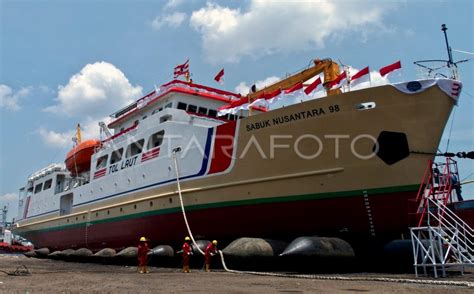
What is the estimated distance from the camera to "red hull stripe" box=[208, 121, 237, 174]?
13.8 m

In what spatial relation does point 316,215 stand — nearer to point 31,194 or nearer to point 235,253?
point 235,253

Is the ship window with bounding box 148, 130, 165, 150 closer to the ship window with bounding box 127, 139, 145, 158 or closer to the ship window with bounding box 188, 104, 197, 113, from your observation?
the ship window with bounding box 127, 139, 145, 158

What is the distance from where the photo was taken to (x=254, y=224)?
13188mm

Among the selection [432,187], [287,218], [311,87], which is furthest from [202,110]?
[432,187]

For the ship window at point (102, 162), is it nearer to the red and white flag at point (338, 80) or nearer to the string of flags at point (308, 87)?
the string of flags at point (308, 87)

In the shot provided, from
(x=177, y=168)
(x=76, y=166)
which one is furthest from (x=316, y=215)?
(x=76, y=166)

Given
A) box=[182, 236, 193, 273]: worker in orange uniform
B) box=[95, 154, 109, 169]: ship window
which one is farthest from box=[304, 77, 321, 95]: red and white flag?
box=[95, 154, 109, 169]: ship window

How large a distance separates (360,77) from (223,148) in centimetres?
467

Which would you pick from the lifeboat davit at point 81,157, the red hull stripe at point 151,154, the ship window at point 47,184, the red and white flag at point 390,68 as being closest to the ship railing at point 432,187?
the red and white flag at point 390,68

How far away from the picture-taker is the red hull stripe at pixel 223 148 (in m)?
13.8

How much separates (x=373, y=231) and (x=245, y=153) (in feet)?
14.1

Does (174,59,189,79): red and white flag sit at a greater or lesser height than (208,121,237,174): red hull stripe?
greater

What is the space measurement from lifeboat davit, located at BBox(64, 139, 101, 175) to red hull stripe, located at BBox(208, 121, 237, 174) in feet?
34.1

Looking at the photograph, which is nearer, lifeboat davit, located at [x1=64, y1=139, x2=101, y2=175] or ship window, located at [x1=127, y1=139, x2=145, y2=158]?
ship window, located at [x1=127, y1=139, x2=145, y2=158]
